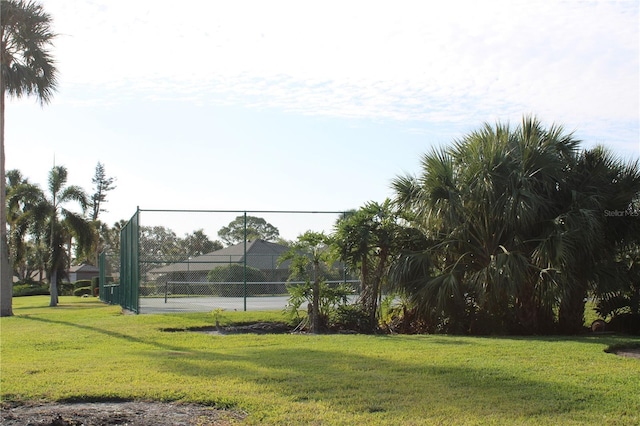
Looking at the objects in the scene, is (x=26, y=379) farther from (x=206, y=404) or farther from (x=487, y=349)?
(x=487, y=349)

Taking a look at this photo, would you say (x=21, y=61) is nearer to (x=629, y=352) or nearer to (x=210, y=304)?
(x=210, y=304)

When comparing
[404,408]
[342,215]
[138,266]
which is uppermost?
[342,215]

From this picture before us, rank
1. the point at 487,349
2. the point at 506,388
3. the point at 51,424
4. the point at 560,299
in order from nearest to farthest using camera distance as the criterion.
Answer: the point at 51,424
the point at 506,388
the point at 487,349
the point at 560,299

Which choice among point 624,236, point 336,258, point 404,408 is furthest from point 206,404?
point 624,236

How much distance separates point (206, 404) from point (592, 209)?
8.80m

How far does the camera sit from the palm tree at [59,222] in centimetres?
3184

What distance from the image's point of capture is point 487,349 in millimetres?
9297

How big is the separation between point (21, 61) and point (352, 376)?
60.8 feet

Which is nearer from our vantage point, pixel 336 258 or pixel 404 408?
pixel 404 408

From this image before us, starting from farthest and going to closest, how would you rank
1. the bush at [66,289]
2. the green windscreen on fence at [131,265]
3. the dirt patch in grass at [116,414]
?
the bush at [66,289] < the green windscreen on fence at [131,265] < the dirt patch in grass at [116,414]

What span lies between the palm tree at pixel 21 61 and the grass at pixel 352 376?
10.9m

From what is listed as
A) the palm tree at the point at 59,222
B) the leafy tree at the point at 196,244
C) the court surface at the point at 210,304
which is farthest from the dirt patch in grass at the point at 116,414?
the palm tree at the point at 59,222

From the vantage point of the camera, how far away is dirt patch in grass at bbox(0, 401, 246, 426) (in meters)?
5.30

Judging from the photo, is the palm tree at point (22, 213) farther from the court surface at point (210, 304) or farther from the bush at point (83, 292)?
the court surface at point (210, 304)
